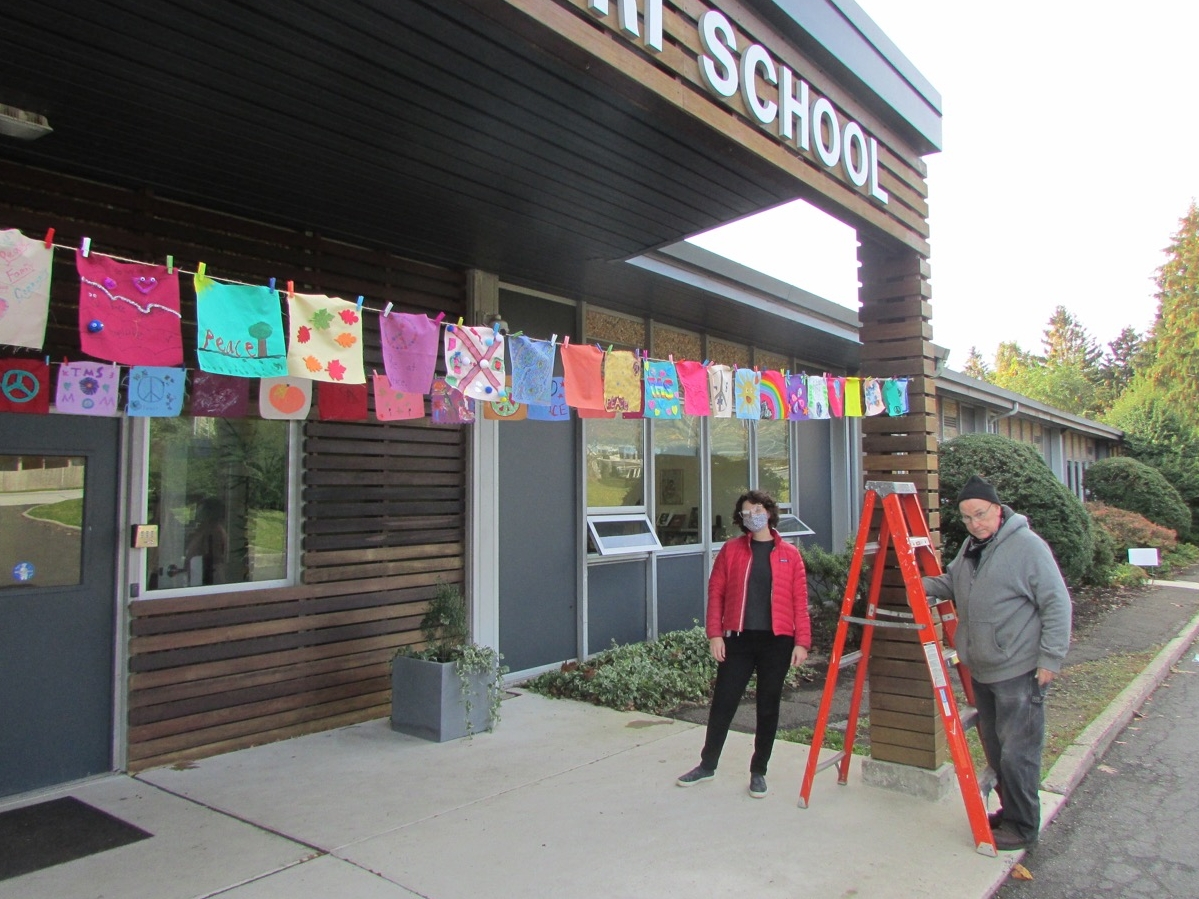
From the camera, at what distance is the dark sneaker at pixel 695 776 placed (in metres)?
4.64

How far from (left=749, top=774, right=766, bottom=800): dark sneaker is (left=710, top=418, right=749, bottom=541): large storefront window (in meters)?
5.02

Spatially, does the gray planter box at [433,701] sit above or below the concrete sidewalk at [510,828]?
above

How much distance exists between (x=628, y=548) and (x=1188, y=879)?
5015 millimetres

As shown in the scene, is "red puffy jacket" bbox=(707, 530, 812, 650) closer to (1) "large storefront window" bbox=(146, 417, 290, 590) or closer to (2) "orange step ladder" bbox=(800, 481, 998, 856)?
(2) "orange step ladder" bbox=(800, 481, 998, 856)

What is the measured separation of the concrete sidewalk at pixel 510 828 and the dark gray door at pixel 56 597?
23 cm

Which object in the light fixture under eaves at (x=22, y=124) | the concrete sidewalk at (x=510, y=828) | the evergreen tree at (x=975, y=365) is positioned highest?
the evergreen tree at (x=975, y=365)

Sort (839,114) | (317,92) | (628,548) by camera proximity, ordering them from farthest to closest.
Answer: (628,548)
(839,114)
(317,92)

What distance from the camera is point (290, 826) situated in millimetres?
4043

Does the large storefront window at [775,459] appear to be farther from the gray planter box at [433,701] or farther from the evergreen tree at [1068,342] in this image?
the evergreen tree at [1068,342]

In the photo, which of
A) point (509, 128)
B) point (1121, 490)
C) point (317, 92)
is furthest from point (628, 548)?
point (1121, 490)

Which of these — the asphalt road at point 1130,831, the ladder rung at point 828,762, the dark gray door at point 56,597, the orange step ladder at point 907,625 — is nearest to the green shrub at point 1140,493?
the asphalt road at point 1130,831

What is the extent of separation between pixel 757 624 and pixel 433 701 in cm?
229

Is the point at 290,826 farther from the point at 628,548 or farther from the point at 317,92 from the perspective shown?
the point at 628,548

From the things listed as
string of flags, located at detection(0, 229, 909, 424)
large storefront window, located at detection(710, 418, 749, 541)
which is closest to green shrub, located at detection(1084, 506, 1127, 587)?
large storefront window, located at detection(710, 418, 749, 541)
